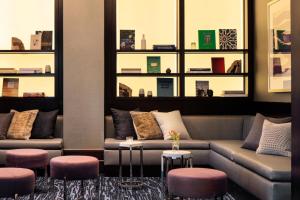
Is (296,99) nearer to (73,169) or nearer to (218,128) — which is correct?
(73,169)

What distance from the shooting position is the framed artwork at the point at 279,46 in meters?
5.02

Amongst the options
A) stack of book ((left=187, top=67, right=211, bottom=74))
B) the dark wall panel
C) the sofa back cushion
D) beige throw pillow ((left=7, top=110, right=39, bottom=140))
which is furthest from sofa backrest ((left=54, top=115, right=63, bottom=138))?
the dark wall panel

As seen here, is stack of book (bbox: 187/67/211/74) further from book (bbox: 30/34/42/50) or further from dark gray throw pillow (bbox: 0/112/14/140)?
dark gray throw pillow (bbox: 0/112/14/140)

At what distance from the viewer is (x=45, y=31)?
6469 mm

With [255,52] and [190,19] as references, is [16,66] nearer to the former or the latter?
[190,19]

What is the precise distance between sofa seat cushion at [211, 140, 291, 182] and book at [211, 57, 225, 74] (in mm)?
1773

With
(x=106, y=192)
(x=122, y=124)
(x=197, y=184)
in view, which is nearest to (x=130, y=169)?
(x=106, y=192)

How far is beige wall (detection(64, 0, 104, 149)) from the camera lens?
6062mm

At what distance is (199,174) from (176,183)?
21cm

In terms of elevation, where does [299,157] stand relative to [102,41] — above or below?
below

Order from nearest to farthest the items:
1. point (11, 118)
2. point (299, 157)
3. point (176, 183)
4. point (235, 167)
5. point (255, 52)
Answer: point (299, 157) < point (176, 183) < point (235, 167) < point (11, 118) < point (255, 52)

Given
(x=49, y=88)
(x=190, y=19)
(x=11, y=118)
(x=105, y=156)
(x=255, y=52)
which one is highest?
(x=190, y=19)

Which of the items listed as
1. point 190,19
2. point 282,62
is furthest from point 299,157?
point 190,19

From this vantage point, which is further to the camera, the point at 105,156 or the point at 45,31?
the point at 45,31
